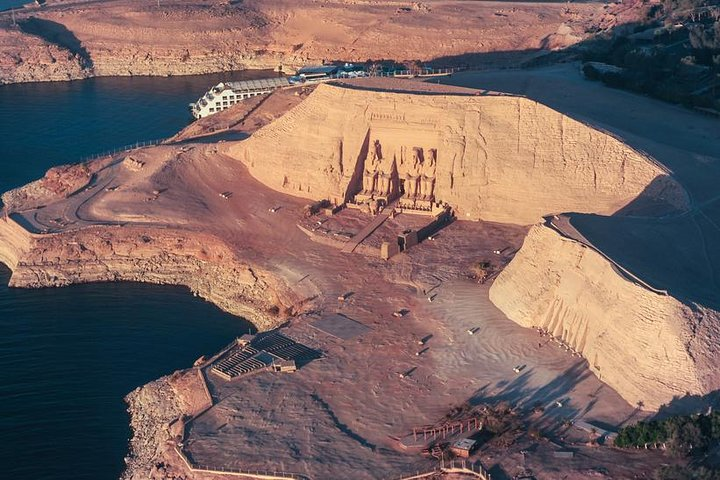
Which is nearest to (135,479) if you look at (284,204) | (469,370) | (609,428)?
(469,370)

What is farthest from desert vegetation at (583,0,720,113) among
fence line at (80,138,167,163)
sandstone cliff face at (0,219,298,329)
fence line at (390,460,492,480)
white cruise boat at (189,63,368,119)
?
fence line at (390,460,492,480)

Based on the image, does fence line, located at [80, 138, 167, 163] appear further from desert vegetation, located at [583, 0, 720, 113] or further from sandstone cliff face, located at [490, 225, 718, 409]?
sandstone cliff face, located at [490, 225, 718, 409]

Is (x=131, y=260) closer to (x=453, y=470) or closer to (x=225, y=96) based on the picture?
(x=453, y=470)

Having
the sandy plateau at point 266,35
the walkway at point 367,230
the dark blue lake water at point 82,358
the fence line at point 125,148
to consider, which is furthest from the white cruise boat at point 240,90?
the walkway at point 367,230

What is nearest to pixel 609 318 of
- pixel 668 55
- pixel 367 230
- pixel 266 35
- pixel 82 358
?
pixel 367 230

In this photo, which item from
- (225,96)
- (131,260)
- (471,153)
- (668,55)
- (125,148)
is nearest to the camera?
(471,153)

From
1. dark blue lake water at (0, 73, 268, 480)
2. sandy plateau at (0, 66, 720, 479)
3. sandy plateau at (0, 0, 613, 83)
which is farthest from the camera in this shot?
sandy plateau at (0, 0, 613, 83)

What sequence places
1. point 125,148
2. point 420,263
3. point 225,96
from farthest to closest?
point 225,96 → point 125,148 → point 420,263
